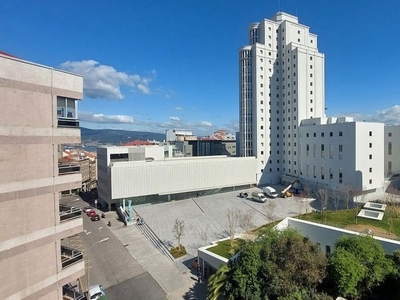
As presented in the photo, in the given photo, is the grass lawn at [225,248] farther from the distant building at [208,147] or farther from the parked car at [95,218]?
the distant building at [208,147]

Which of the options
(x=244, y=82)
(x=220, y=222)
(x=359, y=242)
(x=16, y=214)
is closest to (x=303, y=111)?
(x=244, y=82)

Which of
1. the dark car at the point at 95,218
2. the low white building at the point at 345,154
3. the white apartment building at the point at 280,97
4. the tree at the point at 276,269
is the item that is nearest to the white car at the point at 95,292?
the tree at the point at 276,269

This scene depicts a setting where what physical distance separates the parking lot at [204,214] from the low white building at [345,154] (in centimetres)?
665

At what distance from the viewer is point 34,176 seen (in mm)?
8508

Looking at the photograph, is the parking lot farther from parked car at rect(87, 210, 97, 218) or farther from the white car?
the white car

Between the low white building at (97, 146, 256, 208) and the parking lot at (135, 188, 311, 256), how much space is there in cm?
159

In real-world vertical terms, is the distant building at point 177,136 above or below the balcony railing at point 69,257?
above

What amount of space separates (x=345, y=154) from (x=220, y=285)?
2860cm

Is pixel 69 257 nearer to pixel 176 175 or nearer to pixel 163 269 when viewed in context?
pixel 163 269

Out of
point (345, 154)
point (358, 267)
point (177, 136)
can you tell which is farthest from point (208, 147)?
point (358, 267)

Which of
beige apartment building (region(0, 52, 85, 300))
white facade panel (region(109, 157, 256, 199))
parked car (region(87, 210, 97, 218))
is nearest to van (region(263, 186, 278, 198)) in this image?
white facade panel (region(109, 157, 256, 199))

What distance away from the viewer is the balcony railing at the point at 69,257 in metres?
9.78

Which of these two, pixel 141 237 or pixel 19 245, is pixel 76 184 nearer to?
pixel 19 245

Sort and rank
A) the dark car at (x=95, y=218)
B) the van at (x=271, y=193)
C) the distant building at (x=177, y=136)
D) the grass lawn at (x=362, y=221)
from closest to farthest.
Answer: the grass lawn at (x=362, y=221) → the dark car at (x=95, y=218) → the van at (x=271, y=193) → the distant building at (x=177, y=136)
